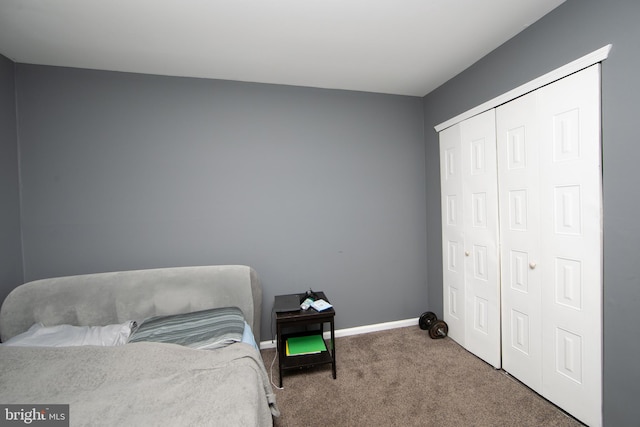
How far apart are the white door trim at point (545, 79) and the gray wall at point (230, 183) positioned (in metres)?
0.77

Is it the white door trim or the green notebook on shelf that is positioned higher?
the white door trim

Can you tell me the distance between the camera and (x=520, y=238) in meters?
1.92

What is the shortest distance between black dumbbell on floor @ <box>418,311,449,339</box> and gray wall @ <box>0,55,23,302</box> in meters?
3.61

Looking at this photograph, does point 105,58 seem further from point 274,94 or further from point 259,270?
point 259,270

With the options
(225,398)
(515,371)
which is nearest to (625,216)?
(515,371)

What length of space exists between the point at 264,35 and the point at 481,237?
2.37 meters

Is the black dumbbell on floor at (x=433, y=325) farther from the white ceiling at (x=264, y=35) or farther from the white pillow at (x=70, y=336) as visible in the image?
the white pillow at (x=70, y=336)

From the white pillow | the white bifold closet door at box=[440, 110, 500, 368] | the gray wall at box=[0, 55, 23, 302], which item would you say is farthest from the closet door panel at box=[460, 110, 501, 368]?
the gray wall at box=[0, 55, 23, 302]

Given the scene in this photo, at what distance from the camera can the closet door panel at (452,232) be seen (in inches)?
96.2

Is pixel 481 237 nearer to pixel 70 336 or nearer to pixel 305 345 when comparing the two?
pixel 305 345

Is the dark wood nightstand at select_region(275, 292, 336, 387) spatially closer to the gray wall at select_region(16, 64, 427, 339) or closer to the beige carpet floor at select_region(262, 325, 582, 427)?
the beige carpet floor at select_region(262, 325, 582, 427)

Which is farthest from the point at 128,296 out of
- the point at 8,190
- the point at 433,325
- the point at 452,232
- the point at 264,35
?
the point at 452,232

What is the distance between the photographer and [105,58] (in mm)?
2031

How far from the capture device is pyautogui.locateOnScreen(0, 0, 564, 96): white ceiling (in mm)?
1563
